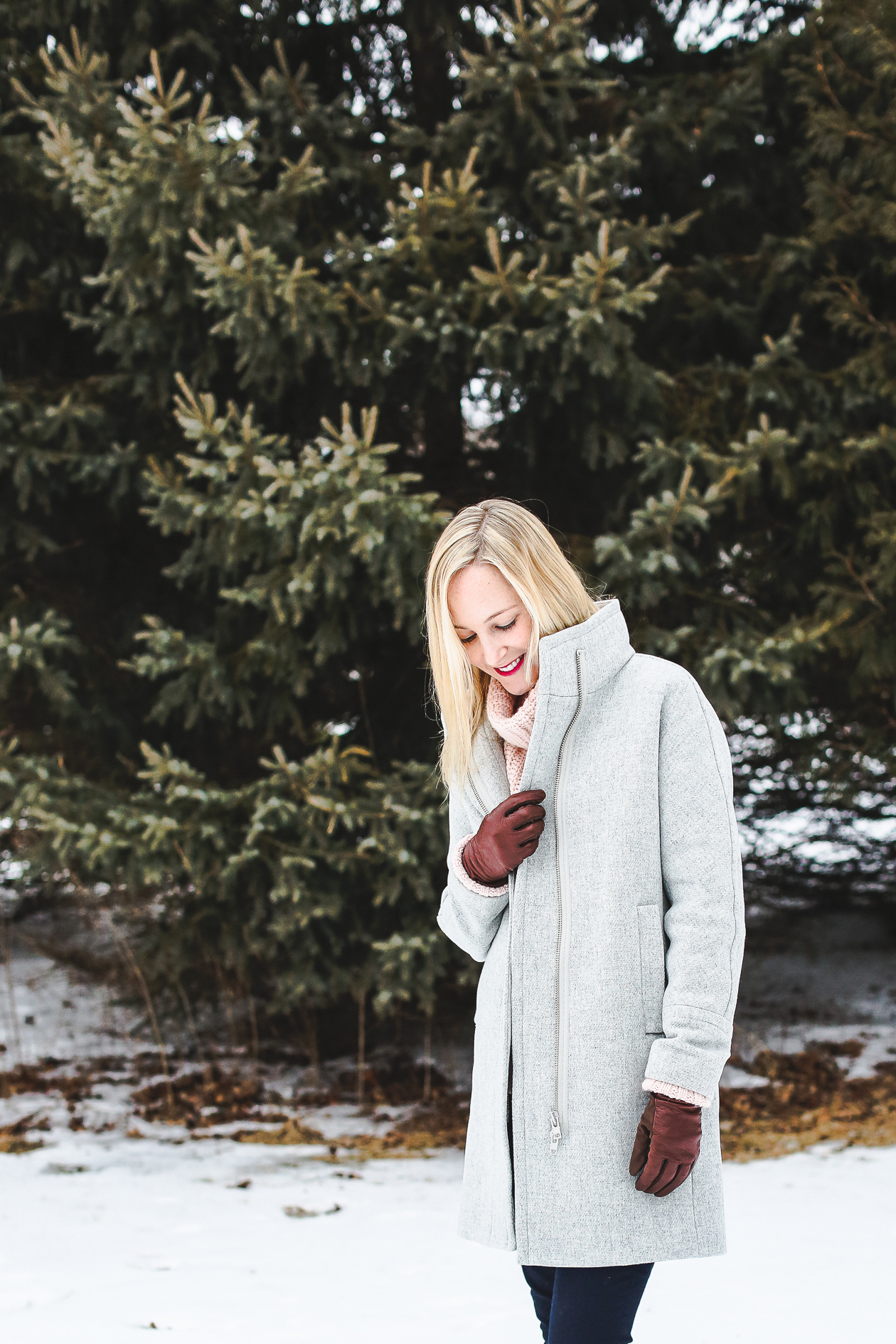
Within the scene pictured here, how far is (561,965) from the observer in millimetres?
1645

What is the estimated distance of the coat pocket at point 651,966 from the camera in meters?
1.62

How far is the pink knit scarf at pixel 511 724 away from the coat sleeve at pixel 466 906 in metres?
0.11

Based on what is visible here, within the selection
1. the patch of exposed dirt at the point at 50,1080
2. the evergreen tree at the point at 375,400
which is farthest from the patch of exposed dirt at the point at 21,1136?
the evergreen tree at the point at 375,400

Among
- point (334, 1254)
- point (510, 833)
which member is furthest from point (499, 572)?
point (334, 1254)

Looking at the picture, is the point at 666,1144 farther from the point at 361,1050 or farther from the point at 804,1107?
the point at 804,1107

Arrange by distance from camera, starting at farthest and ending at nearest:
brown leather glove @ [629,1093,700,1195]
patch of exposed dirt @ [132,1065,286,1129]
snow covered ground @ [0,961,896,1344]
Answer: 1. patch of exposed dirt @ [132,1065,286,1129]
2. snow covered ground @ [0,961,896,1344]
3. brown leather glove @ [629,1093,700,1195]

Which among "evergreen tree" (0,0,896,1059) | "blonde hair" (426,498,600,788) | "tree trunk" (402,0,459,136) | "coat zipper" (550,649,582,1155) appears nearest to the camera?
"coat zipper" (550,649,582,1155)

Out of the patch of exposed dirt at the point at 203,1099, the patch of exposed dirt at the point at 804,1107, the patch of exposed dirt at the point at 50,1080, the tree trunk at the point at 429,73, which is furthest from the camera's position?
the patch of exposed dirt at the point at 50,1080

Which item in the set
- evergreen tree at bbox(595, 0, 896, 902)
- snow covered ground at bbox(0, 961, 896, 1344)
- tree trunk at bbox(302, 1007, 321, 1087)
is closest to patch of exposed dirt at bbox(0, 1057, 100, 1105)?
snow covered ground at bbox(0, 961, 896, 1344)

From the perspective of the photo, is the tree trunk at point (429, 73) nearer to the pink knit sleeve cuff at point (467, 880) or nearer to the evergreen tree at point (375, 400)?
the evergreen tree at point (375, 400)

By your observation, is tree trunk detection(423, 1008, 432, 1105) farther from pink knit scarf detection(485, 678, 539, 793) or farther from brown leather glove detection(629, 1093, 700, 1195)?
brown leather glove detection(629, 1093, 700, 1195)

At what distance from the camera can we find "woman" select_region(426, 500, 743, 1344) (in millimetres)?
1565

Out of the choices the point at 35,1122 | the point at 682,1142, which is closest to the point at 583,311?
the point at 682,1142

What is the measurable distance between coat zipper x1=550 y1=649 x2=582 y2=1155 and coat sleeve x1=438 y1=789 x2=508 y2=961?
0.18 metres
